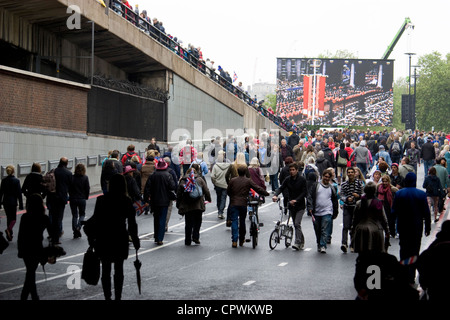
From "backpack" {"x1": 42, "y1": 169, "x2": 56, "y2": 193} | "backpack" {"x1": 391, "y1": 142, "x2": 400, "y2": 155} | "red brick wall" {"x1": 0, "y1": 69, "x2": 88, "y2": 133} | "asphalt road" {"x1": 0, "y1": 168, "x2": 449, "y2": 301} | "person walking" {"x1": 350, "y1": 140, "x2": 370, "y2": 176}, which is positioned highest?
"red brick wall" {"x1": 0, "y1": 69, "x2": 88, "y2": 133}

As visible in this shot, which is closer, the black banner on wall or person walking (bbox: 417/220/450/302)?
person walking (bbox: 417/220/450/302)

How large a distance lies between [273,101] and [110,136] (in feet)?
441

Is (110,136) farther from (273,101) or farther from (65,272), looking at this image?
(273,101)

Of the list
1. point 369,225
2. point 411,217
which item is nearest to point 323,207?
point 411,217

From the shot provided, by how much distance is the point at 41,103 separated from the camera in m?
23.6

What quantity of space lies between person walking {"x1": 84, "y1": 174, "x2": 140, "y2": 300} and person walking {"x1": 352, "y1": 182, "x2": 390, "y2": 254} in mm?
3661

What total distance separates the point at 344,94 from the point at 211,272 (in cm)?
5467

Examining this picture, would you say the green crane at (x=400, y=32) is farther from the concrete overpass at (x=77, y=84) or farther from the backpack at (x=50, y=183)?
the backpack at (x=50, y=183)

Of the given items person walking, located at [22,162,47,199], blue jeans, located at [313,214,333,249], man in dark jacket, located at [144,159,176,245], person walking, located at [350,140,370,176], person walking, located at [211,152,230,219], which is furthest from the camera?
person walking, located at [350,140,370,176]

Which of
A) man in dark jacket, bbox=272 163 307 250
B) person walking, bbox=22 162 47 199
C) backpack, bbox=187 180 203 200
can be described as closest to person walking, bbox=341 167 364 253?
man in dark jacket, bbox=272 163 307 250

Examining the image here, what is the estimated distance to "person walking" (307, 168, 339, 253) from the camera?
49.4ft

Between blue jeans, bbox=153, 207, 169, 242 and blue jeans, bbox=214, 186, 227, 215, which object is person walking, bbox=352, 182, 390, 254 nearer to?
blue jeans, bbox=153, 207, 169, 242

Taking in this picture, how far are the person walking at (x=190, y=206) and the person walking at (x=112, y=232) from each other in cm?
642
